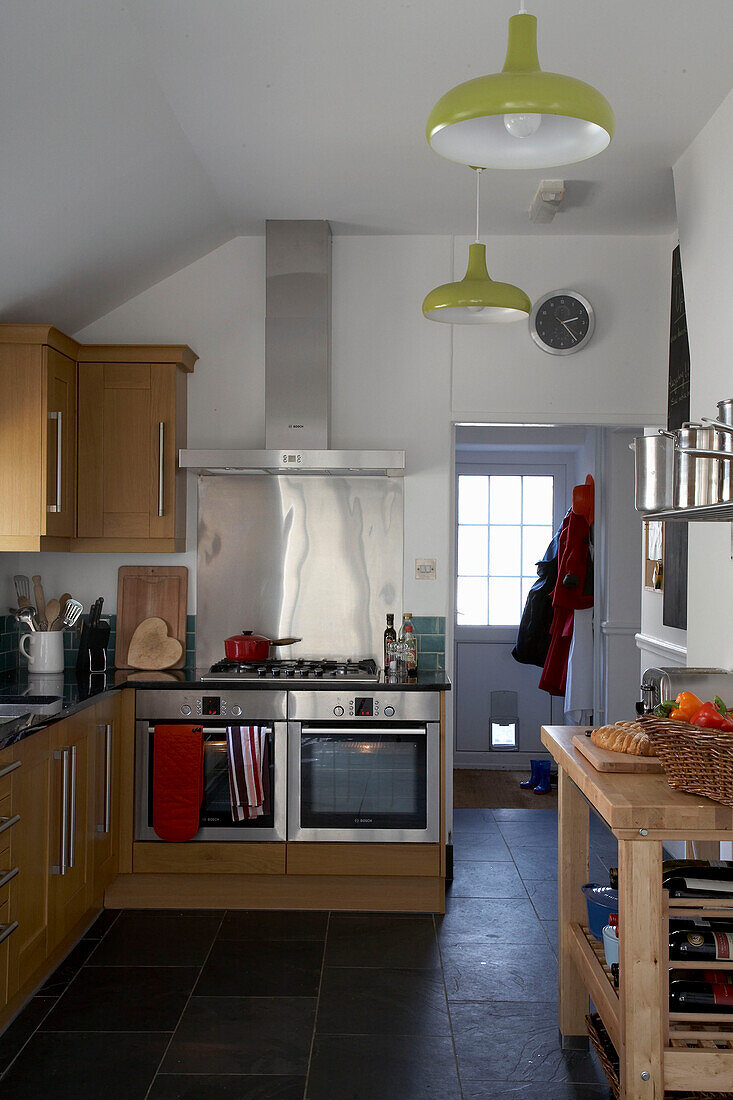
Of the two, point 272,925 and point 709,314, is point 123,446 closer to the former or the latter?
point 272,925

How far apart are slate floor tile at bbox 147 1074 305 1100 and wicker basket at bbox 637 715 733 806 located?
139 centimetres

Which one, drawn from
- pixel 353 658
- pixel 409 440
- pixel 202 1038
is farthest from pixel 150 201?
pixel 202 1038

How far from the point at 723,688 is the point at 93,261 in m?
2.89

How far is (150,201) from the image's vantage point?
12.5ft

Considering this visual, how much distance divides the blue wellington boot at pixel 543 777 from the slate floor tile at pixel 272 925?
2.21m

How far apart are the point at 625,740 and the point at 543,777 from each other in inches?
140

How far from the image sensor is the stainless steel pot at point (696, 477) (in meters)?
2.56

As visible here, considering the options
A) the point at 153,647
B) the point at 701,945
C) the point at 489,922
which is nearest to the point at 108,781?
the point at 153,647

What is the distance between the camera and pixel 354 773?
4070 mm

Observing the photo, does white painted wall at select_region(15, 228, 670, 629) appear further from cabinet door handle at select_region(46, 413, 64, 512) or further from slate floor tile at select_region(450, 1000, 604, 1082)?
slate floor tile at select_region(450, 1000, 604, 1082)

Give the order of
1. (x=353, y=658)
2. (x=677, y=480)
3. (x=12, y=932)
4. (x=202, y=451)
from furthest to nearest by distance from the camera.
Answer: (x=353, y=658)
(x=202, y=451)
(x=12, y=932)
(x=677, y=480)

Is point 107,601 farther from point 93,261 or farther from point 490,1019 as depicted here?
point 490,1019

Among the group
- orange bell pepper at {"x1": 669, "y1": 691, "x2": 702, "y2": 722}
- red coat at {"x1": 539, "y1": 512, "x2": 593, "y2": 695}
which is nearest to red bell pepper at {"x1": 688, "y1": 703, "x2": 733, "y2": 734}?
Result: orange bell pepper at {"x1": 669, "y1": 691, "x2": 702, "y2": 722}

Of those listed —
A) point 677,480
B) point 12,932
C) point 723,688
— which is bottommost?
point 12,932
